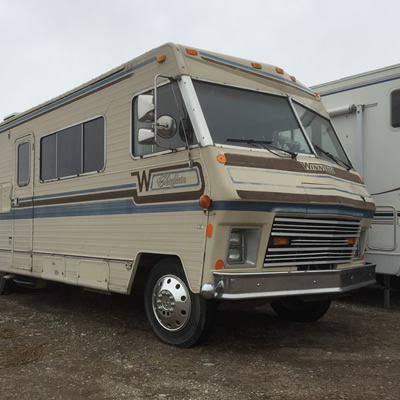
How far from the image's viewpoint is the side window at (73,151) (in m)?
6.07

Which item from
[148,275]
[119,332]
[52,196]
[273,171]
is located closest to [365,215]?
[273,171]

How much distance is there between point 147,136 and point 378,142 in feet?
13.0

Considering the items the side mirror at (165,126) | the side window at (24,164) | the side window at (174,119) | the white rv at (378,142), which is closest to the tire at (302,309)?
the white rv at (378,142)

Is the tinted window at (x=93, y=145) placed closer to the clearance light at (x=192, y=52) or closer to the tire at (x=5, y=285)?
the clearance light at (x=192, y=52)

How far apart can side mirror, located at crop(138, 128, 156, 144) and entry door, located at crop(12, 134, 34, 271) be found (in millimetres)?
3132

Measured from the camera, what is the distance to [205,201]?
4.45 meters

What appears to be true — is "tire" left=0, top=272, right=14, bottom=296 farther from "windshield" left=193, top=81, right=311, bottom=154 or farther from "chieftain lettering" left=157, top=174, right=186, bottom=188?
"windshield" left=193, top=81, right=311, bottom=154

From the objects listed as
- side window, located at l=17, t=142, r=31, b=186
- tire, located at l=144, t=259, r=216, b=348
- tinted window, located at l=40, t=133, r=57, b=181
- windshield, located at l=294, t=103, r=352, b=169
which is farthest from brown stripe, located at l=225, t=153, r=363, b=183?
side window, located at l=17, t=142, r=31, b=186

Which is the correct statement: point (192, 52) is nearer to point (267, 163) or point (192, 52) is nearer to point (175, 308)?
point (267, 163)

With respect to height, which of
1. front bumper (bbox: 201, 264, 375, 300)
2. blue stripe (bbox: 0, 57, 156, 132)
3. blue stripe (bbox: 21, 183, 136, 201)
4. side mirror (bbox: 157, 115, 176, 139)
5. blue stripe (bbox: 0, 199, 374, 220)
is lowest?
front bumper (bbox: 201, 264, 375, 300)

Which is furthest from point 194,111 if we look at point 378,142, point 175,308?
point 378,142

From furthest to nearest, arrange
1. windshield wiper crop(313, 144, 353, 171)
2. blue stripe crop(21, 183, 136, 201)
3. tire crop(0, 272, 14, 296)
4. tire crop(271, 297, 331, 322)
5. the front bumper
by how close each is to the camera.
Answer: tire crop(0, 272, 14, 296) → tire crop(271, 297, 331, 322) → windshield wiper crop(313, 144, 353, 171) → blue stripe crop(21, 183, 136, 201) → the front bumper

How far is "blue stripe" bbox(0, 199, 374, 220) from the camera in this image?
14.5 ft

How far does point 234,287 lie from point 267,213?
0.74 m
